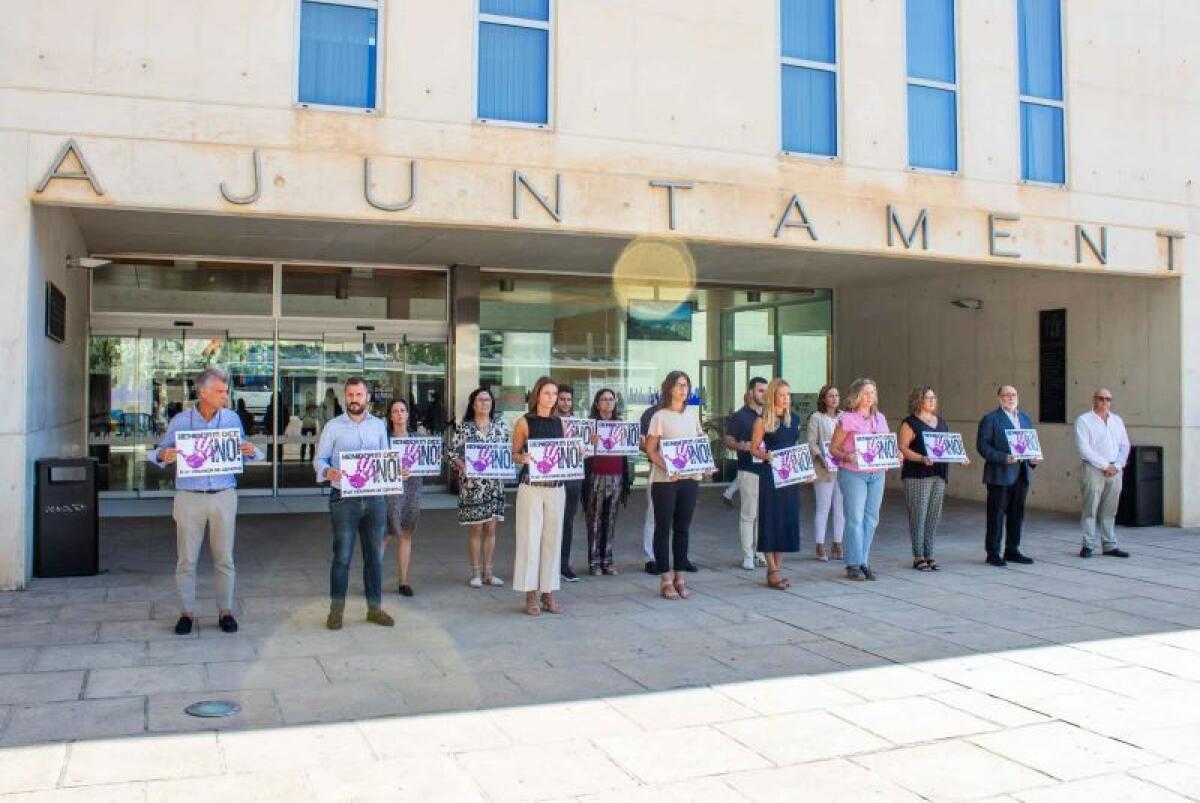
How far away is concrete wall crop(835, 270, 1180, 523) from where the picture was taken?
14109 mm

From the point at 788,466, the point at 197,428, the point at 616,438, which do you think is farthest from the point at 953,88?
the point at 197,428

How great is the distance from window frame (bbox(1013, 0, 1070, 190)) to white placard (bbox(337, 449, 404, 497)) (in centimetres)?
930

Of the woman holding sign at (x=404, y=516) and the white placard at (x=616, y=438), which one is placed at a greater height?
the white placard at (x=616, y=438)

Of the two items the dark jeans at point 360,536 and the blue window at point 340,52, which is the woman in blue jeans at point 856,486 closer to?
the dark jeans at point 360,536

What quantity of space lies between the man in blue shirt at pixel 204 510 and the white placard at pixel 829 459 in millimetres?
5404

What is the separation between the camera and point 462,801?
4512 millimetres

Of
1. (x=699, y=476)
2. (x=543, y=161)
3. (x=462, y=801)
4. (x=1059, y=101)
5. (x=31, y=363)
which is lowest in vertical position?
(x=462, y=801)

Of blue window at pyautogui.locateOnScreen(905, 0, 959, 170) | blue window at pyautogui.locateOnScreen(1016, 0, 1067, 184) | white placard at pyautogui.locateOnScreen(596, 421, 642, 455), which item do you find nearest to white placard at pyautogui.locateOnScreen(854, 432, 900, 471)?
white placard at pyautogui.locateOnScreen(596, 421, 642, 455)

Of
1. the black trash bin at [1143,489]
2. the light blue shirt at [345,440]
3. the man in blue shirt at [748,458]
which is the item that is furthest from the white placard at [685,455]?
the black trash bin at [1143,489]

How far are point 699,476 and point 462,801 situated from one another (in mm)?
4514

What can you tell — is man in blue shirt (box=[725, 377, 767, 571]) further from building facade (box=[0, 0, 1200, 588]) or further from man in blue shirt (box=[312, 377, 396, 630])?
man in blue shirt (box=[312, 377, 396, 630])

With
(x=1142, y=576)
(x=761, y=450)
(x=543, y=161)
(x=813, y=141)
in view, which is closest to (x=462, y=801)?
(x=761, y=450)

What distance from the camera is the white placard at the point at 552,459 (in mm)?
8070

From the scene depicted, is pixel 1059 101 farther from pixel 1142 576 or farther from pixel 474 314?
pixel 474 314
